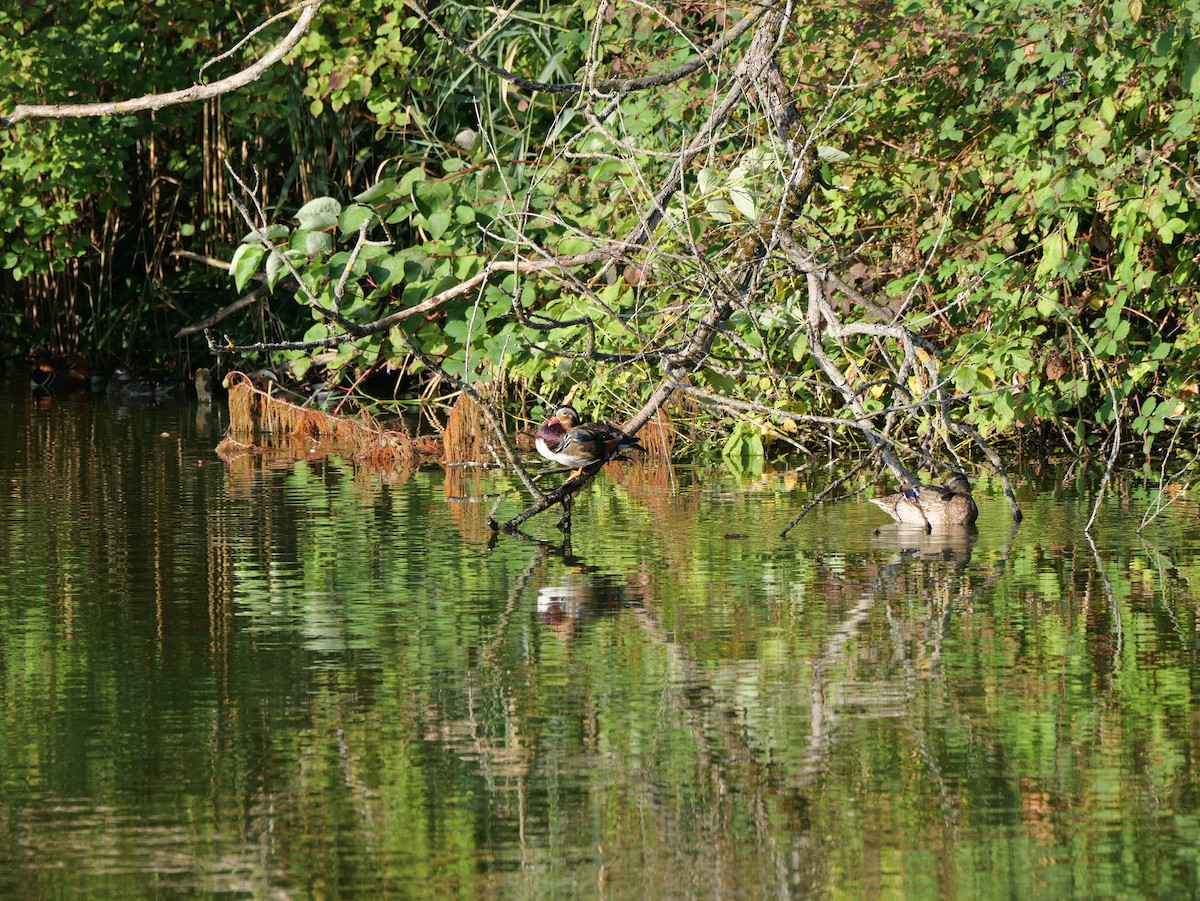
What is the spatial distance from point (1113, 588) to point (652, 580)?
61.4 inches

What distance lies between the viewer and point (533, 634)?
20.8ft

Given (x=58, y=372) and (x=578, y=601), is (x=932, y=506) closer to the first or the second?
(x=578, y=601)

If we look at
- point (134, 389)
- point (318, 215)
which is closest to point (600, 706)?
point (318, 215)

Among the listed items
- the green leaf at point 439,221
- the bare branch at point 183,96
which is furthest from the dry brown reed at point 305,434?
the bare branch at point 183,96

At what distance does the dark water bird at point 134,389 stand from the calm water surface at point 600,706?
22.9 feet

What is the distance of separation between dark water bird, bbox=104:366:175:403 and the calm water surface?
698 centimetres

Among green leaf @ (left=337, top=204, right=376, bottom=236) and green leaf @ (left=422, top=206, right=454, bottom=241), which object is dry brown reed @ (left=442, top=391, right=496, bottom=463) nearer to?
green leaf @ (left=422, top=206, right=454, bottom=241)

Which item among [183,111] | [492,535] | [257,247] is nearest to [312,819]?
[492,535]

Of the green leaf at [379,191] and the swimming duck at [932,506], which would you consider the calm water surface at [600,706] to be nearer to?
the swimming duck at [932,506]

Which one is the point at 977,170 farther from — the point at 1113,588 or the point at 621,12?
the point at 1113,588

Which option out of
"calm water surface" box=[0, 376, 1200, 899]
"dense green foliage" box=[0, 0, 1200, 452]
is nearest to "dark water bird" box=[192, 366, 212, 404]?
"dense green foliage" box=[0, 0, 1200, 452]

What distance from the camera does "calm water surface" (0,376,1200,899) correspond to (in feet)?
13.6

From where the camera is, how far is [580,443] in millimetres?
8328

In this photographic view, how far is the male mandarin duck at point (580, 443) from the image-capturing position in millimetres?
8328
